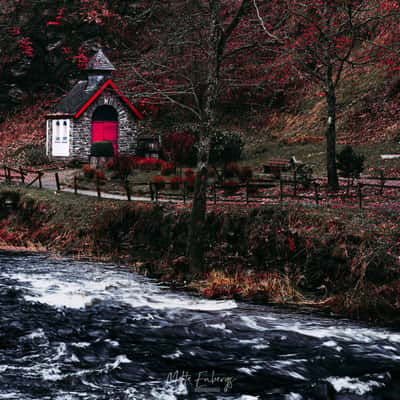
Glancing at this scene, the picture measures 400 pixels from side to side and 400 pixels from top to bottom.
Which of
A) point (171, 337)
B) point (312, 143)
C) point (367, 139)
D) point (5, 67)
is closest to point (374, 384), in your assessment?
point (171, 337)

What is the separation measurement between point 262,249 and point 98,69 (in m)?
25.4

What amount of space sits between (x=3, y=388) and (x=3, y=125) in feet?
142

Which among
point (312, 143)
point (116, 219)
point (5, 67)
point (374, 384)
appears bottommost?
point (374, 384)

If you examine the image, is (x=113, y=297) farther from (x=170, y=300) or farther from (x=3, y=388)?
(x=3, y=388)

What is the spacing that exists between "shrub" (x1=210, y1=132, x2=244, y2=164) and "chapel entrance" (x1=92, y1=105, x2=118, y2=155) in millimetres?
8627

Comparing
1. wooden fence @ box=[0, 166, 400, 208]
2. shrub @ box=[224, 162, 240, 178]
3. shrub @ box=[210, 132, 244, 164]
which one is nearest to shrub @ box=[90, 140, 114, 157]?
shrub @ box=[210, 132, 244, 164]

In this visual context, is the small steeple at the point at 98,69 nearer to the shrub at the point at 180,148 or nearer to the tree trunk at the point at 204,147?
the shrub at the point at 180,148

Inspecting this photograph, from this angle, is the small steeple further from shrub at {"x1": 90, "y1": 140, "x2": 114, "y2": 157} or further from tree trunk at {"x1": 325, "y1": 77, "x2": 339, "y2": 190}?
tree trunk at {"x1": 325, "y1": 77, "x2": 339, "y2": 190}

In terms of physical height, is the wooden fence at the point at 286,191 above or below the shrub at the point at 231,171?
below

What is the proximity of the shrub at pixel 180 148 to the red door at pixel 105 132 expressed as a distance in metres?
4.43

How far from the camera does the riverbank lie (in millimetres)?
13852

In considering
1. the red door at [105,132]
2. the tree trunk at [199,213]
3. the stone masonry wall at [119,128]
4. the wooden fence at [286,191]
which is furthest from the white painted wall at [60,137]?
the tree trunk at [199,213]

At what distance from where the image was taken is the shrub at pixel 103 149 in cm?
3681

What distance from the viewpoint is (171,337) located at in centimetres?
1148
